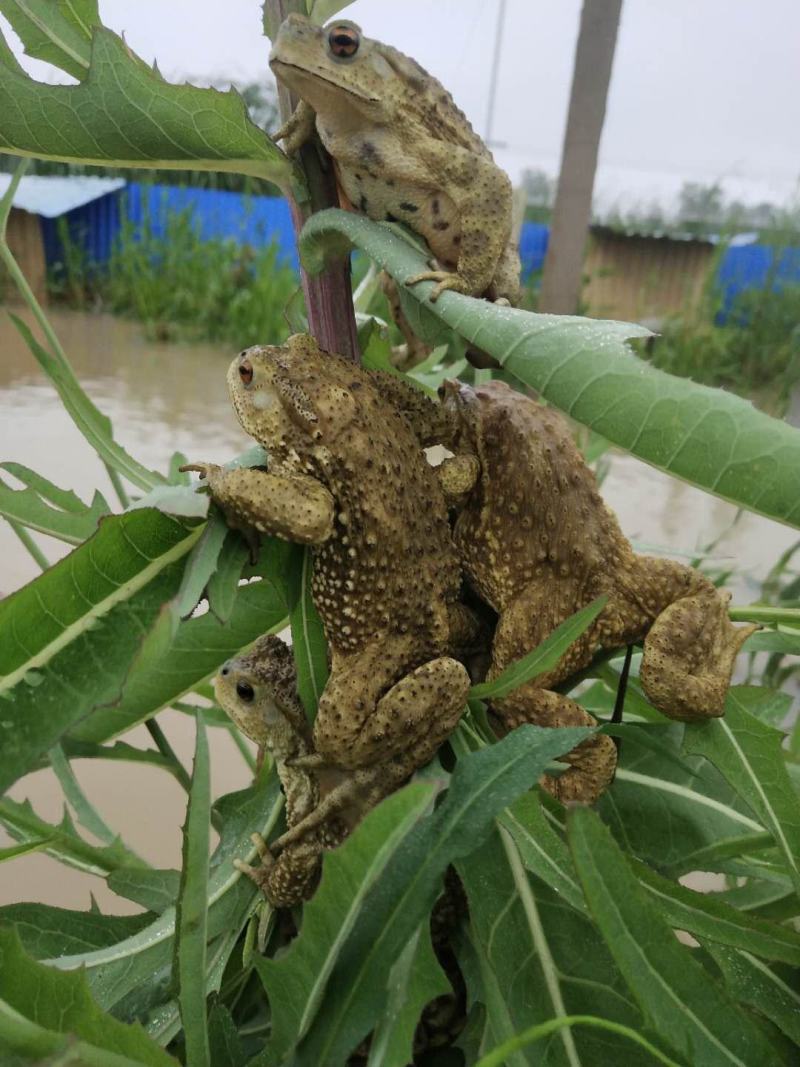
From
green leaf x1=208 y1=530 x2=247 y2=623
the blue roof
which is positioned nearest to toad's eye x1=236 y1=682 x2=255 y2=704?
green leaf x1=208 y1=530 x2=247 y2=623

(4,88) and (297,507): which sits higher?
(4,88)

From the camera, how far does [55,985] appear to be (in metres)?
0.24

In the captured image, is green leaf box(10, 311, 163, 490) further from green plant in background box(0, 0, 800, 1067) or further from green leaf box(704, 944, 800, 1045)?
green leaf box(704, 944, 800, 1045)

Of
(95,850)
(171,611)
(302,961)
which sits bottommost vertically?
(95,850)

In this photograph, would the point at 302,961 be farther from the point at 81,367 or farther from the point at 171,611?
the point at 81,367

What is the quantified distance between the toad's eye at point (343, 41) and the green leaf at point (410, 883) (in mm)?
300

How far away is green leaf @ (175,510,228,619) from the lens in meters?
0.26

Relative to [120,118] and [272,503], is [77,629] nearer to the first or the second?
[272,503]

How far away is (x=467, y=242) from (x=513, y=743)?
214mm

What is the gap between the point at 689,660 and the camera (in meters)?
0.34

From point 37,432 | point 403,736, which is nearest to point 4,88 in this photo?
point 403,736

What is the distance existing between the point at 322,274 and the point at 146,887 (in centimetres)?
32

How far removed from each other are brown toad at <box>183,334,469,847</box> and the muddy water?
0.92ft

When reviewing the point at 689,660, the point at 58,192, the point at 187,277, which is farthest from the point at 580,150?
the point at 58,192
